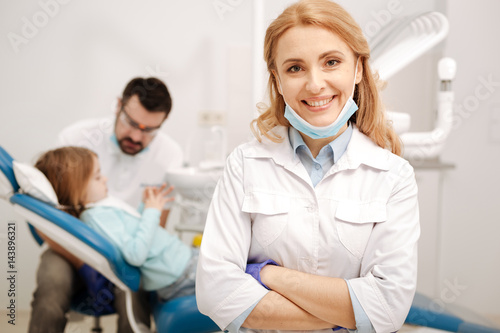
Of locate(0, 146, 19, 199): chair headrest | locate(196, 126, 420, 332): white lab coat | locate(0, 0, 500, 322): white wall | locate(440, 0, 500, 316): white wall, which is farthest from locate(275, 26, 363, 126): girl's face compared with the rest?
locate(440, 0, 500, 316): white wall

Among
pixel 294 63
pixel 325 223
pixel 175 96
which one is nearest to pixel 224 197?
pixel 325 223

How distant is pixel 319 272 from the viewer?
3.33 ft

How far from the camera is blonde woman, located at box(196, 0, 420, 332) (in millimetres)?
956

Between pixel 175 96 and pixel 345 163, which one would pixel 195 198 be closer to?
pixel 175 96

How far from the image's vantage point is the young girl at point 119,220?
5.52ft

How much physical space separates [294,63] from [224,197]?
0.34 m

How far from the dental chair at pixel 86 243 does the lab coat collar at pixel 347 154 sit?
2.42 feet

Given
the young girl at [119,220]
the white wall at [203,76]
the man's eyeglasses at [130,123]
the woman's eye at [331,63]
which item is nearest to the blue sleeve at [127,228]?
the young girl at [119,220]

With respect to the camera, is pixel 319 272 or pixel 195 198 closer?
pixel 319 272

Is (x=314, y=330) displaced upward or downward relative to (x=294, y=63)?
downward

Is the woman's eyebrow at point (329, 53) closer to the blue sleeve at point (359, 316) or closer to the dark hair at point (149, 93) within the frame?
the blue sleeve at point (359, 316)

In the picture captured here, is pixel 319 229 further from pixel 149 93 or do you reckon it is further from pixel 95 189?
pixel 149 93

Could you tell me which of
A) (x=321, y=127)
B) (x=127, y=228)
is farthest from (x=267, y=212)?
(x=127, y=228)

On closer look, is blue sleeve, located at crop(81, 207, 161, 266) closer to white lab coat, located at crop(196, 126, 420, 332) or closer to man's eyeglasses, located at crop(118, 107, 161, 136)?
man's eyeglasses, located at crop(118, 107, 161, 136)
